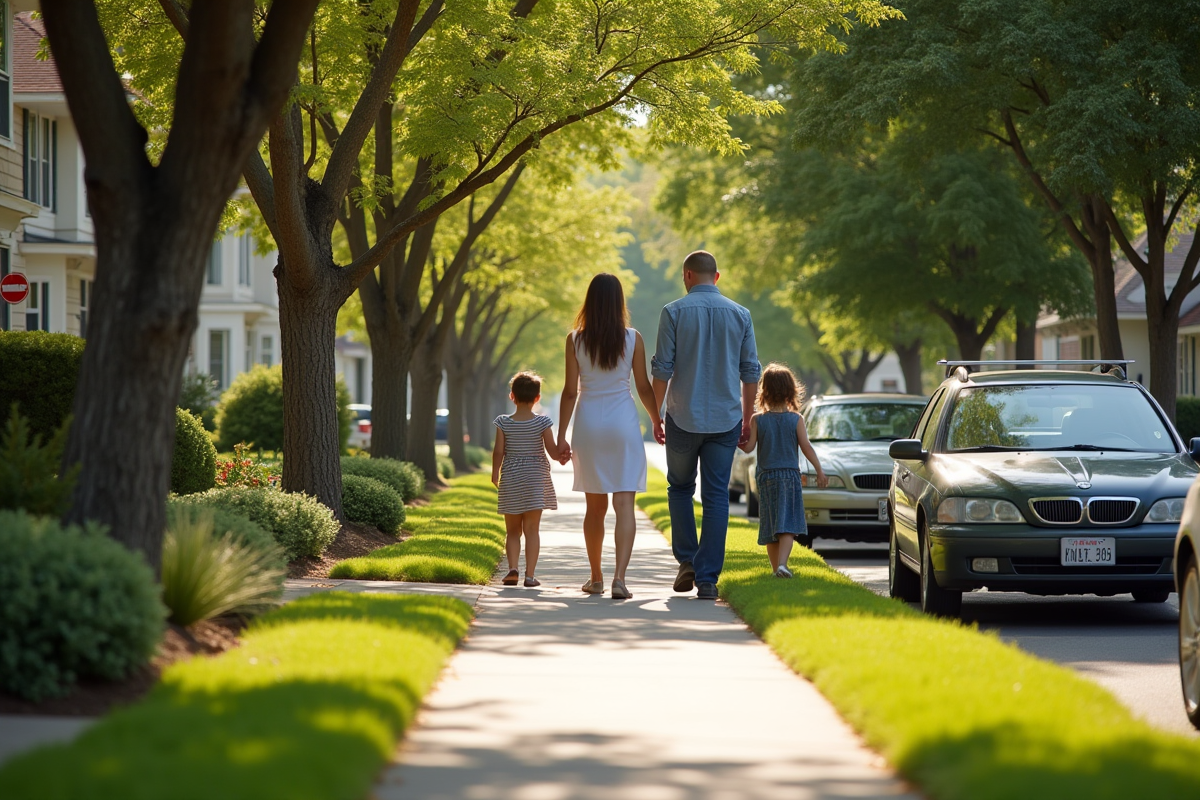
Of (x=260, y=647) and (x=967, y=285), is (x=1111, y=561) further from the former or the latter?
(x=967, y=285)

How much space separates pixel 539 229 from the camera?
3127 centimetres

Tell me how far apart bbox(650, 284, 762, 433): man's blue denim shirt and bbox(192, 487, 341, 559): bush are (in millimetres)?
3337

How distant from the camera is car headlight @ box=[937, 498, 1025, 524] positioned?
9.83m

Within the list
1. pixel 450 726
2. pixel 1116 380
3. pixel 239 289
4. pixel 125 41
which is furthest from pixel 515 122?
pixel 239 289

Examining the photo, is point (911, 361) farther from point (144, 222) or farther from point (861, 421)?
point (144, 222)

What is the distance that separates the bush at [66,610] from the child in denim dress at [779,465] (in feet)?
19.3

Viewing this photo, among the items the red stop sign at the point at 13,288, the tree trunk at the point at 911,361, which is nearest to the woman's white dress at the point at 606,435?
the red stop sign at the point at 13,288

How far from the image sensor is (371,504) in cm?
1557

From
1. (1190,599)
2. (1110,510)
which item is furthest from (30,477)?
(1110,510)

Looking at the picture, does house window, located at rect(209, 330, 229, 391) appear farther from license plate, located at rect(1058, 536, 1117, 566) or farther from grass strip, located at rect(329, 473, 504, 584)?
license plate, located at rect(1058, 536, 1117, 566)

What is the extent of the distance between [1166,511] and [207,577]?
242 inches

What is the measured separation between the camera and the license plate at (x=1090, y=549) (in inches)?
381

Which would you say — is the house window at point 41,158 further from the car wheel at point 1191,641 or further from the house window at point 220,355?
the car wheel at point 1191,641

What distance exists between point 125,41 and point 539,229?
54.7ft
